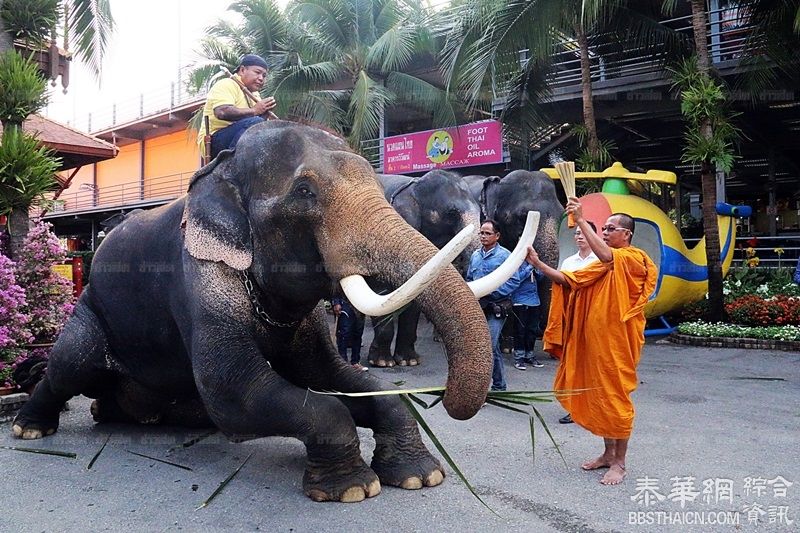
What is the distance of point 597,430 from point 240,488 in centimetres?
207

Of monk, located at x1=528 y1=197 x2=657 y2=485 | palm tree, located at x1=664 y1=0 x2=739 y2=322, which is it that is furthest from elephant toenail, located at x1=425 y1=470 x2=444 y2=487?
palm tree, located at x1=664 y1=0 x2=739 y2=322

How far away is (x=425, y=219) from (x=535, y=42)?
4.86m

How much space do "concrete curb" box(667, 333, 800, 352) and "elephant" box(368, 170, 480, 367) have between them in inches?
154

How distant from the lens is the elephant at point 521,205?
8.57m

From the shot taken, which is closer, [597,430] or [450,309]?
[450,309]

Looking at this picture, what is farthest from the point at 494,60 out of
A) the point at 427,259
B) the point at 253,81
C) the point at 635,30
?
the point at 427,259

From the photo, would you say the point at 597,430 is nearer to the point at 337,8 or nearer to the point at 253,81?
the point at 253,81

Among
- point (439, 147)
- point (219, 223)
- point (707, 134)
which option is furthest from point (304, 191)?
point (439, 147)

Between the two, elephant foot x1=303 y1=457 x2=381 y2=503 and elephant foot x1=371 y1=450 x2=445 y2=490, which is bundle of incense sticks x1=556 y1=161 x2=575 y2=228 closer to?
elephant foot x1=371 y1=450 x2=445 y2=490

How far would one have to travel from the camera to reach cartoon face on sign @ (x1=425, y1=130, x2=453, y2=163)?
56.9 feet

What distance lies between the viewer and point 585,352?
4039 mm

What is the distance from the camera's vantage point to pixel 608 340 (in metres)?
3.89

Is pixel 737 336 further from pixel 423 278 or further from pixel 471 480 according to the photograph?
pixel 423 278

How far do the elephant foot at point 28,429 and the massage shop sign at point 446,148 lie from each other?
42.9 ft
